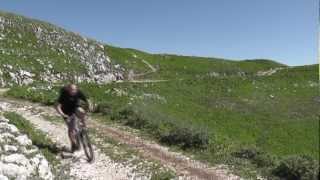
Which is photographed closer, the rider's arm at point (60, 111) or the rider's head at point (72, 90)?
the rider's head at point (72, 90)

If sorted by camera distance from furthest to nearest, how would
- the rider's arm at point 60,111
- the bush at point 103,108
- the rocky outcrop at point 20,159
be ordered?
the bush at point 103,108 < the rider's arm at point 60,111 < the rocky outcrop at point 20,159

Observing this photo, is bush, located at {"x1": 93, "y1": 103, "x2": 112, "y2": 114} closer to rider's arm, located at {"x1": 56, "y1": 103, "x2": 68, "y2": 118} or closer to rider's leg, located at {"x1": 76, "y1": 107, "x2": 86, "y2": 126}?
rider's arm, located at {"x1": 56, "y1": 103, "x2": 68, "y2": 118}

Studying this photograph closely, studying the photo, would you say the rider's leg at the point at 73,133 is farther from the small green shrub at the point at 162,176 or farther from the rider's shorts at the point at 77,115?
the small green shrub at the point at 162,176

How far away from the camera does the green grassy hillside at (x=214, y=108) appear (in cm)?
2481

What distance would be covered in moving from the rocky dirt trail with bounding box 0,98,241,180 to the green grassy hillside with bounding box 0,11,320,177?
3.70 ft

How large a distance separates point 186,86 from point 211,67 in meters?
45.8

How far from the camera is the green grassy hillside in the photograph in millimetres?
24812

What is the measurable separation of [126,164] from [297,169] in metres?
6.64

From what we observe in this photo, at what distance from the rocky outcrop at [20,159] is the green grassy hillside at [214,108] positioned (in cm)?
741

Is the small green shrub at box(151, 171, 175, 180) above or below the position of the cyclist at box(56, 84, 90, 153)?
below

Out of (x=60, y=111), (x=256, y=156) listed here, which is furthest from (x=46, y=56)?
(x=60, y=111)

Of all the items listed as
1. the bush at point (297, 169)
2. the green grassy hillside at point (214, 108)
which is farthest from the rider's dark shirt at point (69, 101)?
the bush at point (297, 169)

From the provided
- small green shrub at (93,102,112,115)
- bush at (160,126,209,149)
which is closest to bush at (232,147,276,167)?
bush at (160,126,209,149)

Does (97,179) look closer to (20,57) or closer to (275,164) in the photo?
(275,164)
